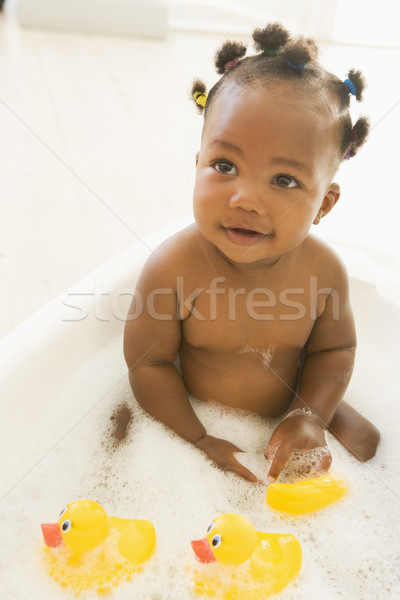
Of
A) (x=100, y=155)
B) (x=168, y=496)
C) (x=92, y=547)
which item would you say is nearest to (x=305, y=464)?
(x=168, y=496)

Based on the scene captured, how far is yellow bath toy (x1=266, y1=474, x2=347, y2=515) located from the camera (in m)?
0.77

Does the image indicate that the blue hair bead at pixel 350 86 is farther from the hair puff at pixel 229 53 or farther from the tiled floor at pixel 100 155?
the tiled floor at pixel 100 155

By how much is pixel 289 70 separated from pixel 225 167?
Result: 0.40ft

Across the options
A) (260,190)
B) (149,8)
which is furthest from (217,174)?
(149,8)

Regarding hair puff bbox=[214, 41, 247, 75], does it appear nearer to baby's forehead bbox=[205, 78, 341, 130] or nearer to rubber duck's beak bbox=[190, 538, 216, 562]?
baby's forehead bbox=[205, 78, 341, 130]

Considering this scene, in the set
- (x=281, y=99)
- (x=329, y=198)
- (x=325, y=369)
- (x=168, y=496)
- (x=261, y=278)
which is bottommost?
(x=168, y=496)

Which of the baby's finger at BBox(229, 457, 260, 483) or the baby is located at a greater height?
the baby

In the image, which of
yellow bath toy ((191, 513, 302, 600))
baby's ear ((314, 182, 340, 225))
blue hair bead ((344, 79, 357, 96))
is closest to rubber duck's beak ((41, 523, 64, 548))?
yellow bath toy ((191, 513, 302, 600))

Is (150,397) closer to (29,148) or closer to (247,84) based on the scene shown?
(247,84)

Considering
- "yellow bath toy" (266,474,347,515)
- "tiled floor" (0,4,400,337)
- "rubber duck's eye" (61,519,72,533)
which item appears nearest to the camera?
"rubber duck's eye" (61,519,72,533)

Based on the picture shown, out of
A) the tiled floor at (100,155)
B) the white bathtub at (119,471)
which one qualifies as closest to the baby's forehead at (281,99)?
the white bathtub at (119,471)

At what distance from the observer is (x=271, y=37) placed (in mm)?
685

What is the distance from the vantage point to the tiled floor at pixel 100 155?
4.58ft

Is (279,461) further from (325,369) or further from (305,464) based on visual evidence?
(325,369)
